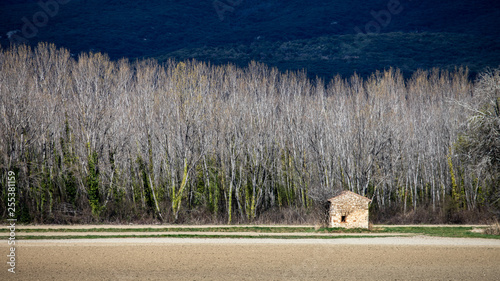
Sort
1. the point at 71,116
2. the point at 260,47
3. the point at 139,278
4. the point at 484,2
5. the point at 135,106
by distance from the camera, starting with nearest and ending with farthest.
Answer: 1. the point at 139,278
2. the point at 71,116
3. the point at 135,106
4. the point at 260,47
5. the point at 484,2

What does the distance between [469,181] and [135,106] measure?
28664 millimetres

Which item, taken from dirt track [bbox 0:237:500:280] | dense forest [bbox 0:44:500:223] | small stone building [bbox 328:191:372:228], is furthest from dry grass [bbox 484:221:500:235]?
small stone building [bbox 328:191:372:228]

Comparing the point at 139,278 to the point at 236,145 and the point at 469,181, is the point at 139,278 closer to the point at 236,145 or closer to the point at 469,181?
the point at 236,145

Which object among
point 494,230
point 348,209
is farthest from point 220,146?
point 494,230

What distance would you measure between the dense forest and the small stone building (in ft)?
4.28

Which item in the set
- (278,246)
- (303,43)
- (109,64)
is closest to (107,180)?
(109,64)

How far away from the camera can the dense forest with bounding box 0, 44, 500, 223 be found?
3186 cm

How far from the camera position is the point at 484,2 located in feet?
520

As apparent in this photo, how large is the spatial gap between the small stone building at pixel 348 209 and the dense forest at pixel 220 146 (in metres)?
1.30

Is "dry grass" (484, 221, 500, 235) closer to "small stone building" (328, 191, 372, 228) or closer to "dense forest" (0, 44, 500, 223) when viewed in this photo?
"dense forest" (0, 44, 500, 223)

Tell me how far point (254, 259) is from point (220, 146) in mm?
22118

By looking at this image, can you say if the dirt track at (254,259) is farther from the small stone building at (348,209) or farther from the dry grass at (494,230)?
the small stone building at (348,209)

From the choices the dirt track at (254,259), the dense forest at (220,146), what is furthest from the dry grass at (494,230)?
the dense forest at (220,146)

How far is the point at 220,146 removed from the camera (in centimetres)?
3909
